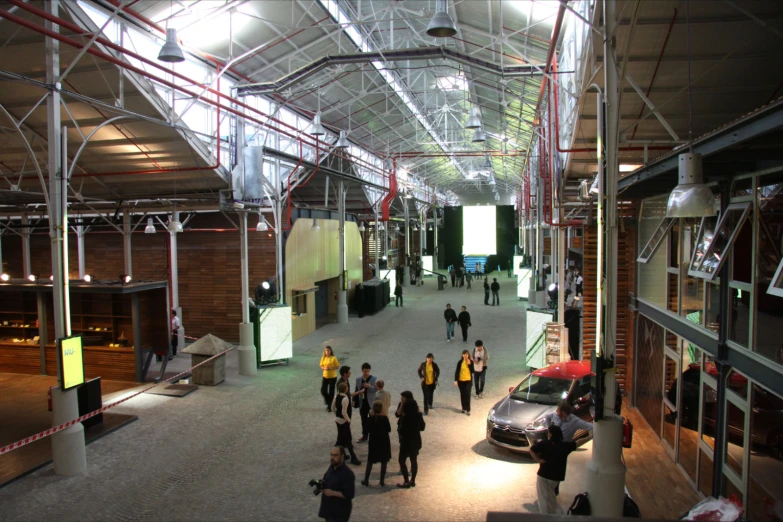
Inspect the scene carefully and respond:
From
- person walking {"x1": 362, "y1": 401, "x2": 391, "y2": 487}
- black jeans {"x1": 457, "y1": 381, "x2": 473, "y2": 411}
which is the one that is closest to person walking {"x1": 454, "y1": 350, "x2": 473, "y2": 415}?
black jeans {"x1": 457, "y1": 381, "x2": 473, "y2": 411}

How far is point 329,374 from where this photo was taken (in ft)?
34.7

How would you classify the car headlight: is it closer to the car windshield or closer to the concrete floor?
the concrete floor

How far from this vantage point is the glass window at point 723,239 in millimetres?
5746

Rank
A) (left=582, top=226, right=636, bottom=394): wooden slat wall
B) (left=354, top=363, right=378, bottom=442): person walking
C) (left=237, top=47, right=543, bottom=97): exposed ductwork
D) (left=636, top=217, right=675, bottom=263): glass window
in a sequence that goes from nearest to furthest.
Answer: (left=636, top=217, right=675, bottom=263): glass window < (left=354, top=363, right=378, bottom=442): person walking < (left=582, top=226, right=636, bottom=394): wooden slat wall < (left=237, top=47, right=543, bottom=97): exposed ductwork

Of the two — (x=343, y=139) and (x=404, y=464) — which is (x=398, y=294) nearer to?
(x=343, y=139)

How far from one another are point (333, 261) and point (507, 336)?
806 cm

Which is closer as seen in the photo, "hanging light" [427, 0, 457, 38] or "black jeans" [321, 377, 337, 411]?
"hanging light" [427, 0, 457, 38]

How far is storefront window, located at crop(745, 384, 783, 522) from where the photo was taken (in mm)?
5180

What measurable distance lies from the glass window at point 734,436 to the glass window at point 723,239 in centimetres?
144

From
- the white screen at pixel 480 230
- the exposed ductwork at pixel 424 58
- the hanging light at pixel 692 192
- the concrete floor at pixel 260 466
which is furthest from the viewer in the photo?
the white screen at pixel 480 230

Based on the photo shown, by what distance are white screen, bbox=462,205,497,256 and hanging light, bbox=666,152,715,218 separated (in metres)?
38.7

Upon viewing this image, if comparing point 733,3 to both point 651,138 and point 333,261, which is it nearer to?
point 651,138

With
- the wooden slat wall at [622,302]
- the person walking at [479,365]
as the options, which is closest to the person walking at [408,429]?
the person walking at [479,365]

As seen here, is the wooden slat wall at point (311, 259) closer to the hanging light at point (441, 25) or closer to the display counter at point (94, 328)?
the display counter at point (94, 328)
